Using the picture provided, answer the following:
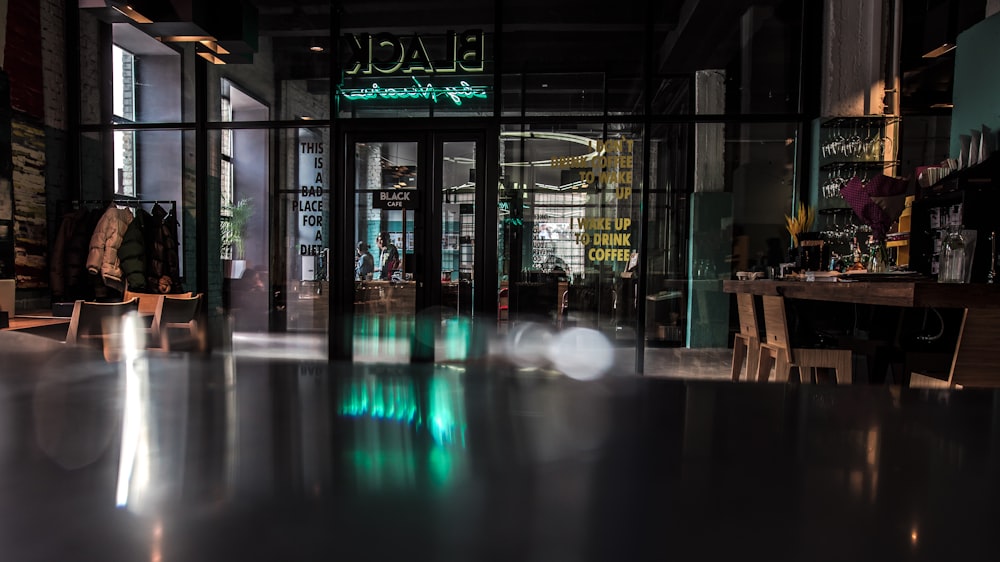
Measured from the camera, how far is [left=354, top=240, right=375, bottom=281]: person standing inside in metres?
A: 5.92

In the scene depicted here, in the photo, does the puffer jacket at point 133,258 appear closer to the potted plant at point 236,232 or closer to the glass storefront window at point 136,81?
the potted plant at point 236,232

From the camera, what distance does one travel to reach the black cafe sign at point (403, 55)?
5.87 metres

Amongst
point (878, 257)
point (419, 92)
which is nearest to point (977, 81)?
point (878, 257)

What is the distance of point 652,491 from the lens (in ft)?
0.72

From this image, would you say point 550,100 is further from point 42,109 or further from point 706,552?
point 706,552

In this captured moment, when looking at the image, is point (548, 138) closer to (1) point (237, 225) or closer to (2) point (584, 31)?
(2) point (584, 31)

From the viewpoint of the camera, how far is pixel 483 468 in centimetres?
24

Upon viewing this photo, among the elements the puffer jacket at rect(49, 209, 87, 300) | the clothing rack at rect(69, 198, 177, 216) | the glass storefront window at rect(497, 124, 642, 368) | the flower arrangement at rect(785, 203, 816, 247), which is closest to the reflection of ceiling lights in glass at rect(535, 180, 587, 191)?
the glass storefront window at rect(497, 124, 642, 368)

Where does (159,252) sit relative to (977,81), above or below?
below

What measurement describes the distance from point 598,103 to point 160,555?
6159 millimetres

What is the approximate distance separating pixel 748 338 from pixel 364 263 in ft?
12.6

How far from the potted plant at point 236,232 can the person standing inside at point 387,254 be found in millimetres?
1828

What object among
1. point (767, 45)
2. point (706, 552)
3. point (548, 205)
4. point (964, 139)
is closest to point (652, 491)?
point (706, 552)

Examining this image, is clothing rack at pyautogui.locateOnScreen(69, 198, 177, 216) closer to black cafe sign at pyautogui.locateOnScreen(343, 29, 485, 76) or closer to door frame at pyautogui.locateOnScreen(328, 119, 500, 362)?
door frame at pyautogui.locateOnScreen(328, 119, 500, 362)
